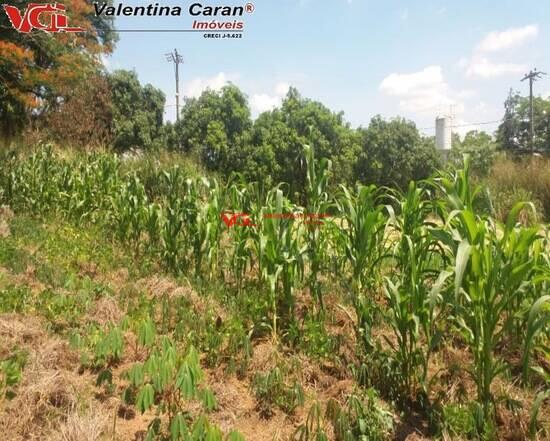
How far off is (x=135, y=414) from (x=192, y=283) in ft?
4.59

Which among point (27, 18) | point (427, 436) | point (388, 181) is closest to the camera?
point (427, 436)

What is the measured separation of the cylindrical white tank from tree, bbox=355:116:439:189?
1247 centimetres

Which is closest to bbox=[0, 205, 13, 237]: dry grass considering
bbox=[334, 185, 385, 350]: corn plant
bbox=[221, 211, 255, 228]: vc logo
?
bbox=[221, 211, 255, 228]: vc logo

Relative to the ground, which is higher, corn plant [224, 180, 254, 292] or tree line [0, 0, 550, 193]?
tree line [0, 0, 550, 193]

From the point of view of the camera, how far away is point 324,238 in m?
3.01

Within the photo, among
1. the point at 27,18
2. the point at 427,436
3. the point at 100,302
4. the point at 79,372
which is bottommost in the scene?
the point at 427,436

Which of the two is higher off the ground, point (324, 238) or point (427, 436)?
point (324, 238)

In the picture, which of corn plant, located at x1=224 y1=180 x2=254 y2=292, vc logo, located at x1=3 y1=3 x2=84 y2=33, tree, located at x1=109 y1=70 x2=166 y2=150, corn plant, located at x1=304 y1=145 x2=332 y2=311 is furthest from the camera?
tree, located at x1=109 y1=70 x2=166 y2=150

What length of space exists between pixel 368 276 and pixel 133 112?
1619 cm

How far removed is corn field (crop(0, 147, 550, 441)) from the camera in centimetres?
168

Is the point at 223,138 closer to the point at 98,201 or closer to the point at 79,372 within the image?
the point at 98,201

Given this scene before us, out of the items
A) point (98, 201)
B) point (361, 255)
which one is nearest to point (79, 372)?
point (361, 255)

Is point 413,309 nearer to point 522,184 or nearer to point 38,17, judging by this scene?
point 522,184

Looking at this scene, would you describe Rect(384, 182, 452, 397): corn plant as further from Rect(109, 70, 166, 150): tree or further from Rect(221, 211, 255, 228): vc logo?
Rect(109, 70, 166, 150): tree
